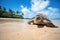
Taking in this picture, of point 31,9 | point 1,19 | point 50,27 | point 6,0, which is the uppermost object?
point 6,0

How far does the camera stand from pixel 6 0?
5.19ft

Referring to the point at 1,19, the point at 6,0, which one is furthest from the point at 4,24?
the point at 6,0

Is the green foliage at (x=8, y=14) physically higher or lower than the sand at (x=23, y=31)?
higher

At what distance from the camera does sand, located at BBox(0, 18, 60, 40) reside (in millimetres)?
1507

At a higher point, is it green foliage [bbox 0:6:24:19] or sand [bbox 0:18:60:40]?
green foliage [bbox 0:6:24:19]

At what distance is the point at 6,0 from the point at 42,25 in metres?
0.67

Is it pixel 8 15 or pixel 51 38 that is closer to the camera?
pixel 51 38

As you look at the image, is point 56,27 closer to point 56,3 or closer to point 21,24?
point 56,3

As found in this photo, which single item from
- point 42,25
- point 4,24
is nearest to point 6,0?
point 4,24

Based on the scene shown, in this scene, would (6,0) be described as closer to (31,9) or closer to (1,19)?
(1,19)

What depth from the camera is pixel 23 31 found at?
1.54m

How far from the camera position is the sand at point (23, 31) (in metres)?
1.51

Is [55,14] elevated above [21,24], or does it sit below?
above

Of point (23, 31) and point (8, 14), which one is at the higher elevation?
point (8, 14)
